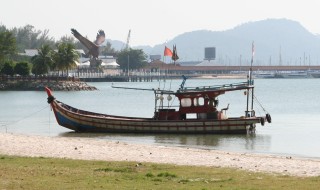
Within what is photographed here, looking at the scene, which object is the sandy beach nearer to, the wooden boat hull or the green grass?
the green grass

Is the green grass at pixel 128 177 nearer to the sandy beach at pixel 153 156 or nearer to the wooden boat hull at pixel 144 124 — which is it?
the sandy beach at pixel 153 156

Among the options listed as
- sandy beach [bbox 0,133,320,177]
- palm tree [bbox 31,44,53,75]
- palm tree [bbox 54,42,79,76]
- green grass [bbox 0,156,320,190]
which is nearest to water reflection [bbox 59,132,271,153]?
sandy beach [bbox 0,133,320,177]

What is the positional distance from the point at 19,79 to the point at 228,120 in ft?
347

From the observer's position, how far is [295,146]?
145ft

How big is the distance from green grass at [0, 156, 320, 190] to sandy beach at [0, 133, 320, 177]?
6.67 ft

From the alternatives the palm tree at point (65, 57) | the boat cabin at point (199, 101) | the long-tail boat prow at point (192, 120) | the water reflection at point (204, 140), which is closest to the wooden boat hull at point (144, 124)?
the long-tail boat prow at point (192, 120)

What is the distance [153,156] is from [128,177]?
841 cm

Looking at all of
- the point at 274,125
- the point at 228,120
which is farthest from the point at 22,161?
the point at 274,125

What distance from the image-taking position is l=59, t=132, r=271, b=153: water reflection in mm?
42959

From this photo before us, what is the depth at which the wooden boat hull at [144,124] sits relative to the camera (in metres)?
49.2

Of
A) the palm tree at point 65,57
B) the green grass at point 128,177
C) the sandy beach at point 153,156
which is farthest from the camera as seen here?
the palm tree at point 65,57

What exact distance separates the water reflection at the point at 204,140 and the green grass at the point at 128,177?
1570cm

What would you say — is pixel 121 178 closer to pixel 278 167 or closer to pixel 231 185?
pixel 231 185

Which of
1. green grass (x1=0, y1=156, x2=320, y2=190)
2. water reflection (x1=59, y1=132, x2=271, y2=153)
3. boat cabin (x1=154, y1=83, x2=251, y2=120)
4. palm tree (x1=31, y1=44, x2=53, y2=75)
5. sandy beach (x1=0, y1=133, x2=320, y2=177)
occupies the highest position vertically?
palm tree (x1=31, y1=44, x2=53, y2=75)
